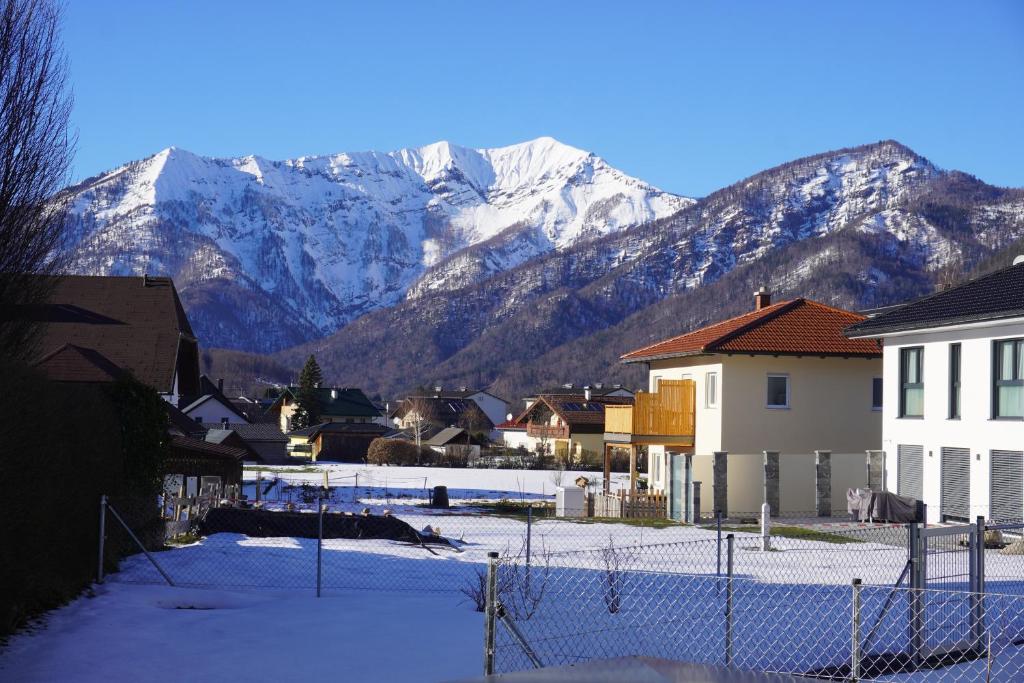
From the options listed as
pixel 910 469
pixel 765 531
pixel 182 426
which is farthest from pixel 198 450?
pixel 910 469

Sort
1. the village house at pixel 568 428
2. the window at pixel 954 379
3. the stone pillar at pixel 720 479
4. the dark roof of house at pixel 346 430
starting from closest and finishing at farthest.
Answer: the window at pixel 954 379 → the stone pillar at pixel 720 479 → the village house at pixel 568 428 → the dark roof of house at pixel 346 430

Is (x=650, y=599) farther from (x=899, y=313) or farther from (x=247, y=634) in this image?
(x=899, y=313)

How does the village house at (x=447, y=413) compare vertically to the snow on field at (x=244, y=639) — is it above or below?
above

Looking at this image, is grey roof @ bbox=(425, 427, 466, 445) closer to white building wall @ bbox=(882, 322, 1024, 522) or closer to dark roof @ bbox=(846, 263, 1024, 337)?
dark roof @ bbox=(846, 263, 1024, 337)

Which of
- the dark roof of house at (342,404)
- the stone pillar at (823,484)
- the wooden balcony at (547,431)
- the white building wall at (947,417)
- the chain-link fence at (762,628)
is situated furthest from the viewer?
the dark roof of house at (342,404)

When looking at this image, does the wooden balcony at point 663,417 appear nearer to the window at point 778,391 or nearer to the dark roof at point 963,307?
the window at point 778,391

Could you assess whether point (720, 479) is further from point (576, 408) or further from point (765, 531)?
point (576, 408)

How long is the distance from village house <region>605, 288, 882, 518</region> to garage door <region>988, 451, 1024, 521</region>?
20.1 ft

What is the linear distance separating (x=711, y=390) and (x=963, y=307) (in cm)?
865

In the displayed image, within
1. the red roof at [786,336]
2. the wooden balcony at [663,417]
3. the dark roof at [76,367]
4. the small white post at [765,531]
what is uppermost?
the red roof at [786,336]

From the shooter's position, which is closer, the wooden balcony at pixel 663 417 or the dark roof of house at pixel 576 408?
the wooden balcony at pixel 663 417

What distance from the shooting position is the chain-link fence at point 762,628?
416 inches

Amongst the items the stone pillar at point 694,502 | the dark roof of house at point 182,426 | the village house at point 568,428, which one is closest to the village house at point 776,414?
the stone pillar at point 694,502

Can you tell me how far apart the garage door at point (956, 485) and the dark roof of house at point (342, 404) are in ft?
279
